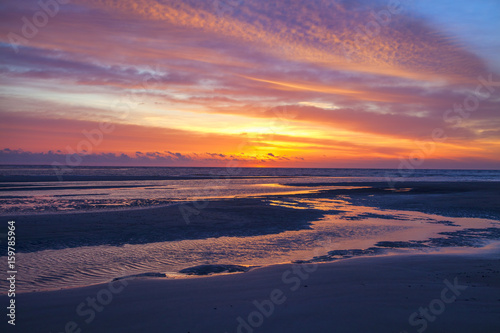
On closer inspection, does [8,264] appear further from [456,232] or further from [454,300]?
[456,232]

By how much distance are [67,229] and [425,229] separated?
18.9 meters

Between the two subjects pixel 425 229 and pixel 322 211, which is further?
pixel 322 211

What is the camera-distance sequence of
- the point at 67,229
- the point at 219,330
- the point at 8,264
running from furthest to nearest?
the point at 67,229 < the point at 8,264 < the point at 219,330

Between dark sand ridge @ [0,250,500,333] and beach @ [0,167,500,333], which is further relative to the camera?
beach @ [0,167,500,333]

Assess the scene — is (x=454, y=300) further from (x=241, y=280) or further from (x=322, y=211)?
(x=322, y=211)

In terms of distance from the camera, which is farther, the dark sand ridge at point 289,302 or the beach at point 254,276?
the beach at point 254,276

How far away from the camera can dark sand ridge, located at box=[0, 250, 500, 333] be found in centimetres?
662

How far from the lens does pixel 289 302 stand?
7.75 meters

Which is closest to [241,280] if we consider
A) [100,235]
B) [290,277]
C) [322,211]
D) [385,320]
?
[290,277]

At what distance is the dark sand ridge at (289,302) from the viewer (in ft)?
21.7

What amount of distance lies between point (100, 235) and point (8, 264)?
4842mm

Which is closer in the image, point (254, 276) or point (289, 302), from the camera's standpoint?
point (289, 302)

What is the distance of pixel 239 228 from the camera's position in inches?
715

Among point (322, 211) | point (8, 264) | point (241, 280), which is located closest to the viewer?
point (241, 280)
